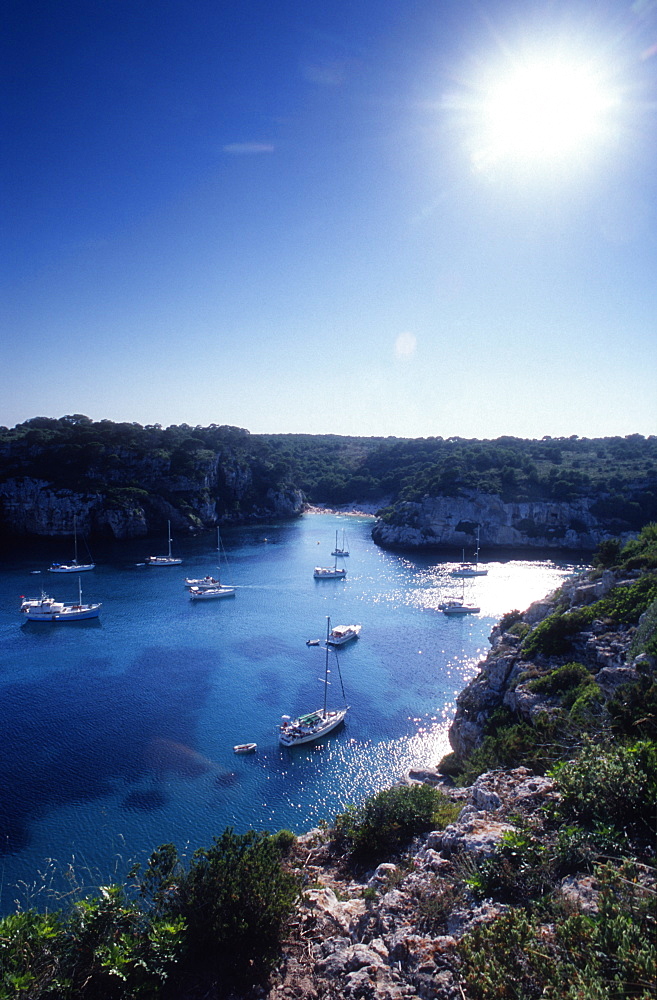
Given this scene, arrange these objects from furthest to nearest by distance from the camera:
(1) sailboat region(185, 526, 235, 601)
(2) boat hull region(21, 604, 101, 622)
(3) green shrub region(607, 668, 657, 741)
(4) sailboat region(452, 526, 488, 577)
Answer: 1. (4) sailboat region(452, 526, 488, 577)
2. (1) sailboat region(185, 526, 235, 601)
3. (2) boat hull region(21, 604, 101, 622)
4. (3) green shrub region(607, 668, 657, 741)

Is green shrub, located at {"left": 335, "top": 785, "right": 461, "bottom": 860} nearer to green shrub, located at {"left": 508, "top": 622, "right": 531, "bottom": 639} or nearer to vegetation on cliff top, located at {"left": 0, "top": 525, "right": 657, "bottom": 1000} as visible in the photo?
vegetation on cliff top, located at {"left": 0, "top": 525, "right": 657, "bottom": 1000}

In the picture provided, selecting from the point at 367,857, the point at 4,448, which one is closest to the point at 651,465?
the point at 367,857

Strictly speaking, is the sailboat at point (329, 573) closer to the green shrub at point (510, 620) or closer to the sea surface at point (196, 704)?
the sea surface at point (196, 704)

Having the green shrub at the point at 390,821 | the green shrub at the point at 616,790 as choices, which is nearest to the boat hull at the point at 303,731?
the green shrub at the point at 390,821

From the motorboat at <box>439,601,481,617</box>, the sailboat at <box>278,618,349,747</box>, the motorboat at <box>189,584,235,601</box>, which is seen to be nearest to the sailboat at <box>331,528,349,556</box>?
the motorboat at <box>189,584,235,601</box>

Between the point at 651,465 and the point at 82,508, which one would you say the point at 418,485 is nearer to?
the point at 651,465

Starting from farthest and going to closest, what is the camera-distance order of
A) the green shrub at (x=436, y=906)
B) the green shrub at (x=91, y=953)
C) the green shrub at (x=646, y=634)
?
the green shrub at (x=646, y=634)
the green shrub at (x=436, y=906)
the green shrub at (x=91, y=953)
